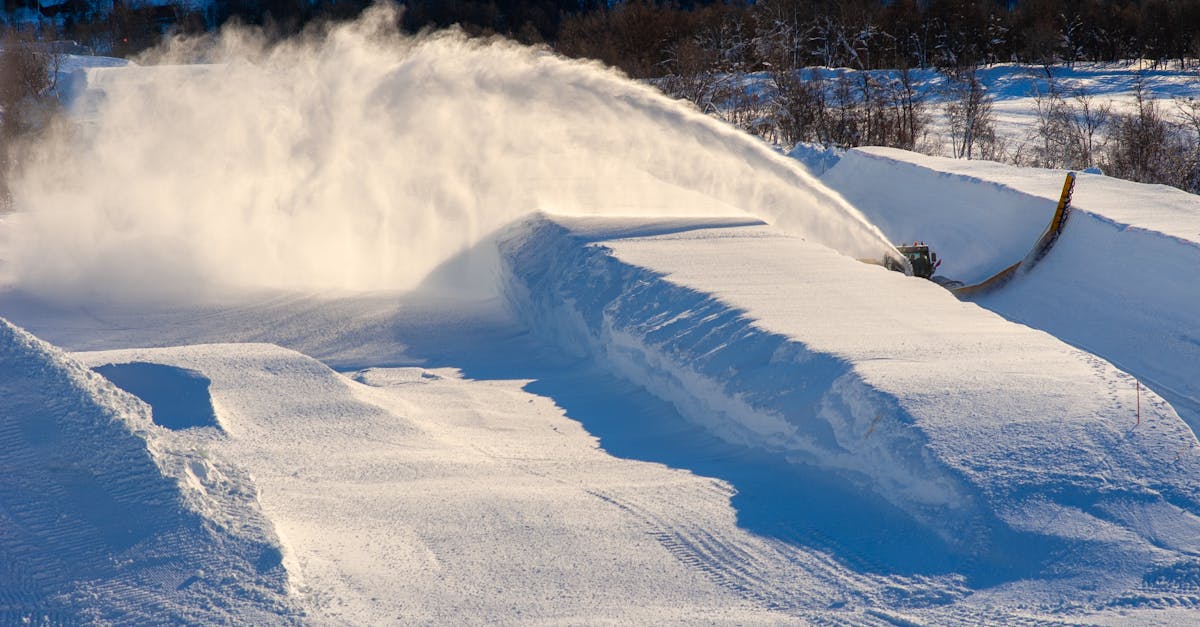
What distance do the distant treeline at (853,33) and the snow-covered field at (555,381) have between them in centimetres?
2230

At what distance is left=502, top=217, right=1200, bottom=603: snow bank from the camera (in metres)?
5.67

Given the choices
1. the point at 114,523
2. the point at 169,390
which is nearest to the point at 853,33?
the point at 169,390

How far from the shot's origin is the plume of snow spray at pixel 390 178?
14477 mm

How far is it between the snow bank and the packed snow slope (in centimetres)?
289

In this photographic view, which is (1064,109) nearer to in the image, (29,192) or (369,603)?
(29,192)

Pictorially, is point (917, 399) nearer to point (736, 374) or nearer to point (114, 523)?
point (736, 374)

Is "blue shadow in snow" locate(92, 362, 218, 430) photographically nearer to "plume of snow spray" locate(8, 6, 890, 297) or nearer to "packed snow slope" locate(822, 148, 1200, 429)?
"plume of snow spray" locate(8, 6, 890, 297)

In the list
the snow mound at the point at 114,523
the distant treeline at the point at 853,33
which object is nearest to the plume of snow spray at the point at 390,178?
the snow mound at the point at 114,523

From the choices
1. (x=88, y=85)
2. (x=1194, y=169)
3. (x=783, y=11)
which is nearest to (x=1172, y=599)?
(x=1194, y=169)

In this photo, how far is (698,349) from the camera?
8.61 metres

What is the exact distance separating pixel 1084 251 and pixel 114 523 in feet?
39.9

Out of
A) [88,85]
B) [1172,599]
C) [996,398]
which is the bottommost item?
[1172,599]

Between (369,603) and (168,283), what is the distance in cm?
1042

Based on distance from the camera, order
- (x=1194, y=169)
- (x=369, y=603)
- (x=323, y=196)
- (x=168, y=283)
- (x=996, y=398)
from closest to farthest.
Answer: (x=369, y=603)
(x=996, y=398)
(x=168, y=283)
(x=323, y=196)
(x=1194, y=169)
